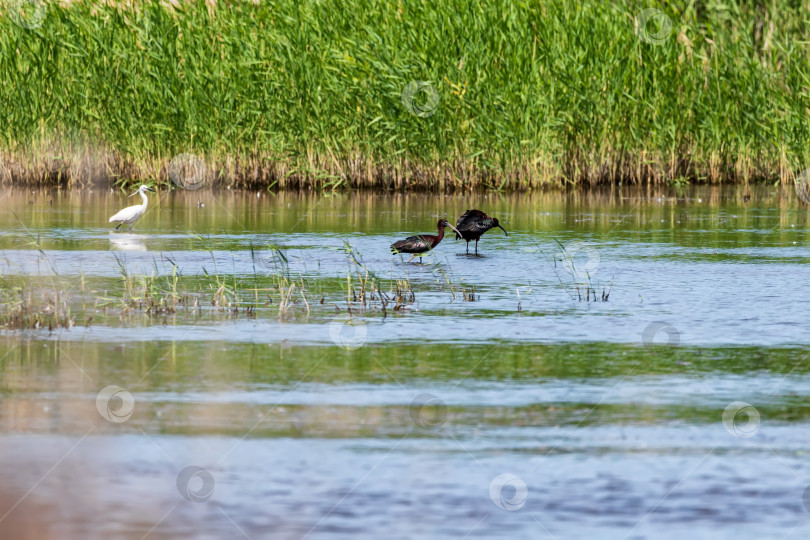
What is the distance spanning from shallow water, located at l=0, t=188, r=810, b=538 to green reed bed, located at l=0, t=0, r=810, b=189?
7.89 meters

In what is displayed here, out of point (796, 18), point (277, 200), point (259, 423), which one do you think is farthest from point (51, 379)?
point (796, 18)

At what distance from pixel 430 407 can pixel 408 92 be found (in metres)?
14.1

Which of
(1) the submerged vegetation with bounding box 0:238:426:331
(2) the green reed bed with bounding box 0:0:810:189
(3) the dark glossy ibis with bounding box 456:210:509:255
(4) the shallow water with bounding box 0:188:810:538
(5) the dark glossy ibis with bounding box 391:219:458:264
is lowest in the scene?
(4) the shallow water with bounding box 0:188:810:538

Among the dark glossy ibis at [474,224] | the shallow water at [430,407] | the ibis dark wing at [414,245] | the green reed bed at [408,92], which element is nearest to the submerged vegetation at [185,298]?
the shallow water at [430,407]

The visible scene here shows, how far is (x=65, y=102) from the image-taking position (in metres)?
21.3

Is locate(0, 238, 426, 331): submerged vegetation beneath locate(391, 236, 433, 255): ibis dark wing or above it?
beneath

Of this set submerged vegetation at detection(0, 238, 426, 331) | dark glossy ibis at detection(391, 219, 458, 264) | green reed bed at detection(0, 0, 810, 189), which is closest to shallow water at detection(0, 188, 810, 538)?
submerged vegetation at detection(0, 238, 426, 331)

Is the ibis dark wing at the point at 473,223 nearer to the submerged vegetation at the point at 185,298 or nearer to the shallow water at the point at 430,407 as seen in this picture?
the shallow water at the point at 430,407

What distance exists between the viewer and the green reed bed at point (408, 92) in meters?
20.0

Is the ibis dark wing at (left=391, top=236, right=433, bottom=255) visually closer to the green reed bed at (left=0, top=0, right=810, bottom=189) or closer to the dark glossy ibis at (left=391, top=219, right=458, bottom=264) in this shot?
the dark glossy ibis at (left=391, top=219, right=458, bottom=264)

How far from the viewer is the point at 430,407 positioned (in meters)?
6.36

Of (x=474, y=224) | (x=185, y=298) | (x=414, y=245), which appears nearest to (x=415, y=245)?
(x=414, y=245)

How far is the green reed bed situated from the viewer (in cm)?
1997

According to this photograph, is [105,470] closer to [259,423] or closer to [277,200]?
[259,423]
